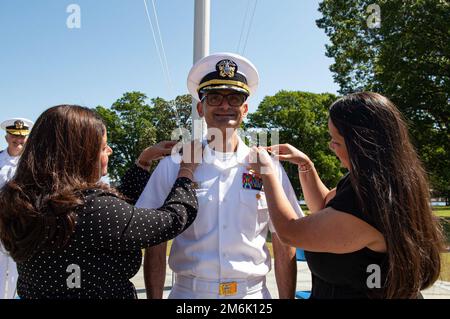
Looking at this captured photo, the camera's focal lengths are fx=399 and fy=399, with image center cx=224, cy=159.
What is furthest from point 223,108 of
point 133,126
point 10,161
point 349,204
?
point 133,126

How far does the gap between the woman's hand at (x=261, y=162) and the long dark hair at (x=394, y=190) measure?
0.45 m

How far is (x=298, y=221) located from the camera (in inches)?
80.2

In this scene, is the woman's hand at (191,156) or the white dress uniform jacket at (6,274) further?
the white dress uniform jacket at (6,274)

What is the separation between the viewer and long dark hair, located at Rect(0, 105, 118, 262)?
169 cm

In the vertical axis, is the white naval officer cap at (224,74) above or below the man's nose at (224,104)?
above

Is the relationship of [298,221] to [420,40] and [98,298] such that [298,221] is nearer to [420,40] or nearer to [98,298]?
[98,298]

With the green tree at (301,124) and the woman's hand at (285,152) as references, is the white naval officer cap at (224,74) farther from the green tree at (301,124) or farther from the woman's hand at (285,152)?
the green tree at (301,124)

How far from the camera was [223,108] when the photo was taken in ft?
8.42

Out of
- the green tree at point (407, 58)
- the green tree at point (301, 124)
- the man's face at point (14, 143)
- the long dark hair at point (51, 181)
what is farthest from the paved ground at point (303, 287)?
the green tree at point (301, 124)

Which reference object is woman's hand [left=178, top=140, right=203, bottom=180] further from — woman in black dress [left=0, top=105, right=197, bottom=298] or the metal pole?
the metal pole

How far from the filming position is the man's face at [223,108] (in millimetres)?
2547

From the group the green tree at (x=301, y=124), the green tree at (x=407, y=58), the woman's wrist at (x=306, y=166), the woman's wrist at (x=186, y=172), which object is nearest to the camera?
the woman's wrist at (x=186, y=172)

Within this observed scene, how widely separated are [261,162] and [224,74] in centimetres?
72
